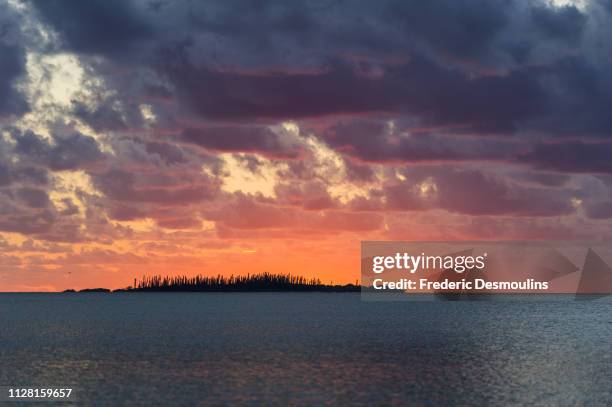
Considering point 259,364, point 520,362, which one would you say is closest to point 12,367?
point 259,364

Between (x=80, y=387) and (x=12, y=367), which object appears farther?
(x=12, y=367)

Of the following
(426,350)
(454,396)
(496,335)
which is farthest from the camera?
(496,335)

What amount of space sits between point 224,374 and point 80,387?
14.6 meters

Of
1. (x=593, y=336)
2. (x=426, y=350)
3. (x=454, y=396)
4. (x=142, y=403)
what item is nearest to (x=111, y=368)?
(x=142, y=403)

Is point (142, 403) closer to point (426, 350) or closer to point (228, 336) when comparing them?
point (426, 350)

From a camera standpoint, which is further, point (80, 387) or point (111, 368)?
point (111, 368)

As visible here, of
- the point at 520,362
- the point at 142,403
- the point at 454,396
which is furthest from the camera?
the point at 520,362

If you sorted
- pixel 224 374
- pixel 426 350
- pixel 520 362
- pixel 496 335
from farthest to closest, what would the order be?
pixel 496 335 < pixel 426 350 < pixel 520 362 < pixel 224 374

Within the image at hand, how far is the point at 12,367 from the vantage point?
88.4m

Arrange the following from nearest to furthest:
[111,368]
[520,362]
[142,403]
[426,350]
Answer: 1. [142,403]
2. [111,368]
3. [520,362]
4. [426,350]

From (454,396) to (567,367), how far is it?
26.4m

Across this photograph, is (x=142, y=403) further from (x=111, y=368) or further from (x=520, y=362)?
(x=520, y=362)

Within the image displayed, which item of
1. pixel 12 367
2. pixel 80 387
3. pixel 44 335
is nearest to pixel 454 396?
Answer: pixel 80 387

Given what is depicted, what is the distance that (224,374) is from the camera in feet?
259
